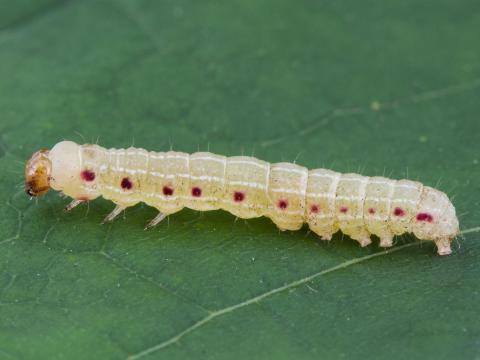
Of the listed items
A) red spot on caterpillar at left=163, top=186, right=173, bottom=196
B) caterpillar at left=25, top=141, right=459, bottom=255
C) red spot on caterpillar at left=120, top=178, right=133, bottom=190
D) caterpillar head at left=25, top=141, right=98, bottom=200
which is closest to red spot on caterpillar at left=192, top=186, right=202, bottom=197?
caterpillar at left=25, top=141, right=459, bottom=255

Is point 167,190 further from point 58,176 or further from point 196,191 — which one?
point 58,176

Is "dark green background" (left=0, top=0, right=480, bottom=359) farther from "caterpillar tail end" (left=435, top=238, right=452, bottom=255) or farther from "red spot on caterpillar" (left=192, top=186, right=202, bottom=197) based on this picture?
"red spot on caterpillar" (left=192, top=186, right=202, bottom=197)

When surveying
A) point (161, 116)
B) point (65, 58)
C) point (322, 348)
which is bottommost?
point (322, 348)

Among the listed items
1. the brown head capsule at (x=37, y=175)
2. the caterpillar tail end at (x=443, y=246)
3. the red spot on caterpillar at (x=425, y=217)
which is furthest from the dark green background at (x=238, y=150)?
the red spot on caterpillar at (x=425, y=217)

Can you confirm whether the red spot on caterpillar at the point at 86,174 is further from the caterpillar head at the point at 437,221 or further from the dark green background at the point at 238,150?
the caterpillar head at the point at 437,221

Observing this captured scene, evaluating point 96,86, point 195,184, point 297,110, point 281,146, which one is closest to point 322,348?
point 195,184

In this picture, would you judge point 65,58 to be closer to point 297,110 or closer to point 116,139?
point 116,139

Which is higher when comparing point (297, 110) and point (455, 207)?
point (297, 110)
